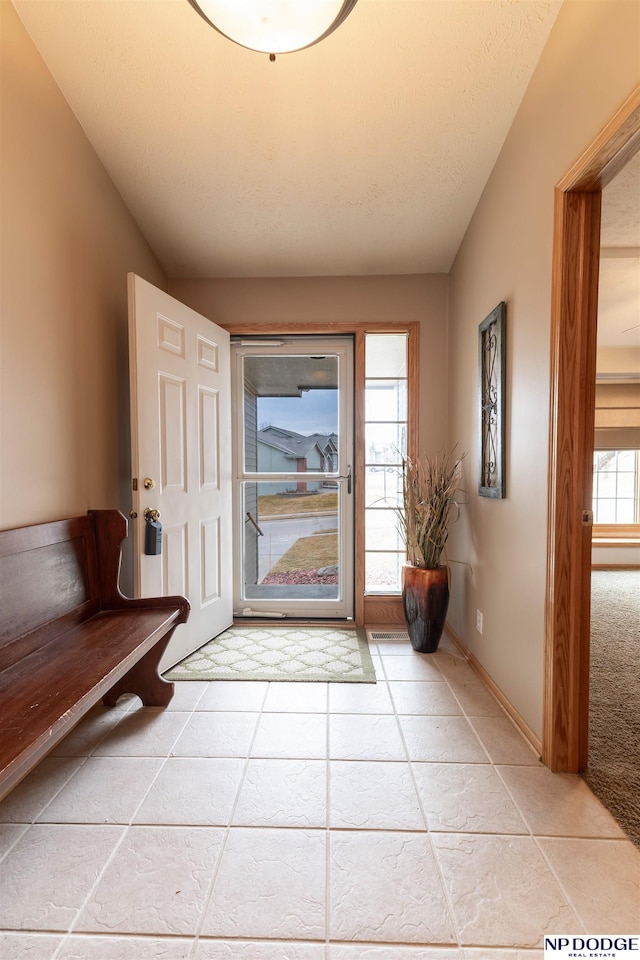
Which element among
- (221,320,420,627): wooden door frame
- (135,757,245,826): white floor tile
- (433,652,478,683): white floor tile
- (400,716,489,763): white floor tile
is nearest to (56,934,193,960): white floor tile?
(135,757,245,826): white floor tile

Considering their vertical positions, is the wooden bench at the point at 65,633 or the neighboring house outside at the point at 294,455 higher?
the neighboring house outside at the point at 294,455

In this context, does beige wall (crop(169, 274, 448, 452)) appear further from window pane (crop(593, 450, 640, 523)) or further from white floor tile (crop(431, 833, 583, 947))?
window pane (crop(593, 450, 640, 523))

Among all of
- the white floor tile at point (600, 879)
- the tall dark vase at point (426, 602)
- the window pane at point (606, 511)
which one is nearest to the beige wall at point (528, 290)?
the tall dark vase at point (426, 602)

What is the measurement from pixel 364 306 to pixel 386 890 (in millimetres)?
2930

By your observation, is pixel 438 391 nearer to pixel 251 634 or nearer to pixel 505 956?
pixel 251 634

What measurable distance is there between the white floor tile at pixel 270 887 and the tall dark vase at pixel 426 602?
55.6 inches

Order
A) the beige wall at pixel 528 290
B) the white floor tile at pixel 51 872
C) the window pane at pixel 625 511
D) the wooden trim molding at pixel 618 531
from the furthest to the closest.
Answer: the window pane at pixel 625 511 < the wooden trim molding at pixel 618 531 < the beige wall at pixel 528 290 < the white floor tile at pixel 51 872

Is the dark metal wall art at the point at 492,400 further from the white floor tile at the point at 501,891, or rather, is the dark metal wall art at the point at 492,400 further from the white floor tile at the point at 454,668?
the white floor tile at the point at 501,891

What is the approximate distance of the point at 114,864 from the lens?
124cm

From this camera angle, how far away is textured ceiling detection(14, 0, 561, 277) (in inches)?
64.4

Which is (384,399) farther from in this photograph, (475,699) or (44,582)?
(44,582)

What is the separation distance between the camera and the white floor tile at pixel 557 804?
1.35 m

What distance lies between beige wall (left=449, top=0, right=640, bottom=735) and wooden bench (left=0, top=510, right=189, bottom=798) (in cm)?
149

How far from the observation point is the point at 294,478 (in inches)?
128
